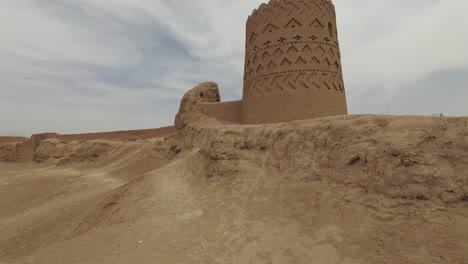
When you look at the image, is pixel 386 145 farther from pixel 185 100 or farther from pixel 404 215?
pixel 185 100

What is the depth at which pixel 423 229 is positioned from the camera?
200 inches

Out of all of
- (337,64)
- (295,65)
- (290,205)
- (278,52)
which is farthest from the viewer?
(337,64)

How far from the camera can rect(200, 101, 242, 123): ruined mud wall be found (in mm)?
11732

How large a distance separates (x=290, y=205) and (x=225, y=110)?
5.95 meters

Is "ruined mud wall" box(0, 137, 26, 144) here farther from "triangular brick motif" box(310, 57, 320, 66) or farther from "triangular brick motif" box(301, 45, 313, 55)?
"triangular brick motif" box(310, 57, 320, 66)

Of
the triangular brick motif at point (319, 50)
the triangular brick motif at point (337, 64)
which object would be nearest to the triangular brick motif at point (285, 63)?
the triangular brick motif at point (319, 50)

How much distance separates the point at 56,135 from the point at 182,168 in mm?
20103

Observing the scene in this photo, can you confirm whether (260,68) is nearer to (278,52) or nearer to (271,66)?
(271,66)

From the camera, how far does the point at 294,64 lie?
9820 millimetres

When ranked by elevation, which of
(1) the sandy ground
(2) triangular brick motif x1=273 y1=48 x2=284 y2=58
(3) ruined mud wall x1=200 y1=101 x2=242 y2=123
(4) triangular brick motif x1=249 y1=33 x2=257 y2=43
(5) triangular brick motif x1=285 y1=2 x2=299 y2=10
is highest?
(5) triangular brick motif x1=285 y1=2 x2=299 y2=10

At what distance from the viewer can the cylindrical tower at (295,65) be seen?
9.66 meters

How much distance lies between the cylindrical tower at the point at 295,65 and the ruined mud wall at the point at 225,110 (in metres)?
1.15

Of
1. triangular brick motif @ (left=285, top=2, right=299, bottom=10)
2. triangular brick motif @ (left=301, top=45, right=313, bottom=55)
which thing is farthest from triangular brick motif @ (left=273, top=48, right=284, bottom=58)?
triangular brick motif @ (left=285, top=2, right=299, bottom=10)

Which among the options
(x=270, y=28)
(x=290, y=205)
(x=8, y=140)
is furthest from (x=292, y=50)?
(x=8, y=140)
